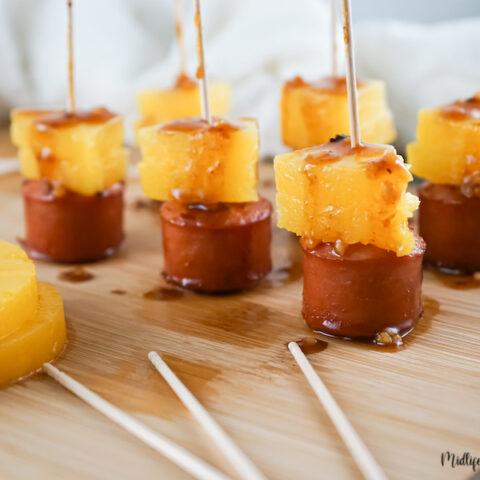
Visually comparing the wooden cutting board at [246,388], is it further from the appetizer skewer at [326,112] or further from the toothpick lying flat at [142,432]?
the appetizer skewer at [326,112]

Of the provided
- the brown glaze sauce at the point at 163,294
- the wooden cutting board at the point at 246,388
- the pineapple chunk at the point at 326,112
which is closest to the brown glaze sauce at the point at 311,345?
the wooden cutting board at the point at 246,388

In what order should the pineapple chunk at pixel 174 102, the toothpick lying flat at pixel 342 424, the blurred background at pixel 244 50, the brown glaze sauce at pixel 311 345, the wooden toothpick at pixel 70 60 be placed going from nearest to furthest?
the toothpick lying flat at pixel 342 424 < the brown glaze sauce at pixel 311 345 < the wooden toothpick at pixel 70 60 < the pineapple chunk at pixel 174 102 < the blurred background at pixel 244 50

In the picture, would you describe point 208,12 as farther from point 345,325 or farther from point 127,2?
point 345,325

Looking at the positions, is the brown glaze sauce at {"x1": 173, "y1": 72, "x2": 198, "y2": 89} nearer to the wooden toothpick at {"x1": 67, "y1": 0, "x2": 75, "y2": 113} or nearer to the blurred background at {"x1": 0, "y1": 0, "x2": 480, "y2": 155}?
the blurred background at {"x1": 0, "y1": 0, "x2": 480, "y2": 155}

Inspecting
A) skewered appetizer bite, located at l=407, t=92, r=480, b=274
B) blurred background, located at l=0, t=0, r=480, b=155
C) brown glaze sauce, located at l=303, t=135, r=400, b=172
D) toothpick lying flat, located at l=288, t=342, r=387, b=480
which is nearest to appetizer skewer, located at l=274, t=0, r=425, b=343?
brown glaze sauce, located at l=303, t=135, r=400, b=172

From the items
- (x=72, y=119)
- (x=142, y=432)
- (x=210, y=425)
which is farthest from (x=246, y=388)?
(x=72, y=119)

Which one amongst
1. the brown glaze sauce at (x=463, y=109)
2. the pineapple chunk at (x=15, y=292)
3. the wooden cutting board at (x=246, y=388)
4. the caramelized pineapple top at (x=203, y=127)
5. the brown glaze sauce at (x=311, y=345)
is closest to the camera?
the wooden cutting board at (x=246, y=388)
